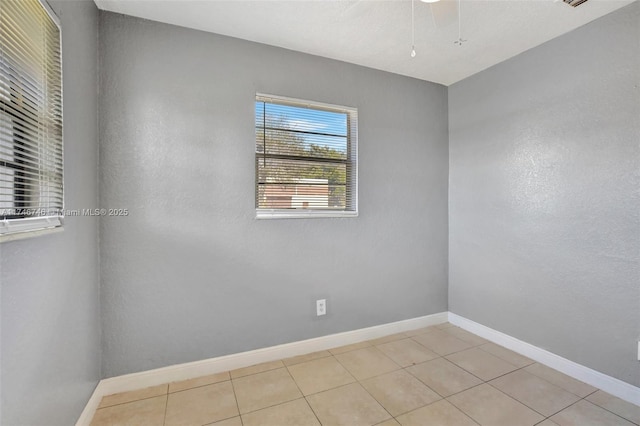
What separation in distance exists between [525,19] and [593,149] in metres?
0.98

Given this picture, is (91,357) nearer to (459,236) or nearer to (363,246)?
(363,246)

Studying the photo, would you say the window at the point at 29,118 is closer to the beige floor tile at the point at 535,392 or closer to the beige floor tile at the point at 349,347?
the beige floor tile at the point at 349,347

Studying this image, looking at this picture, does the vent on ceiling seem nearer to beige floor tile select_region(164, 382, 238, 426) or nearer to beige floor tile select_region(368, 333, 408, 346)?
beige floor tile select_region(368, 333, 408, 346)

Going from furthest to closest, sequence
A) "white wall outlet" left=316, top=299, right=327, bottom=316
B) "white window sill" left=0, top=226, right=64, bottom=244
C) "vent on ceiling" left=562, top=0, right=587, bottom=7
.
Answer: "white wall outlet" left=316, top=299, right=327, bottom=316, "vent on ceiling" left=562, top=0, right=587, bottom=7, "white window sill" left=0, top=226, right=64, bottom=244

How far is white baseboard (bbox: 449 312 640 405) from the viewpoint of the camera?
1.85 meters

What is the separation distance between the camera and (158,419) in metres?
1.68

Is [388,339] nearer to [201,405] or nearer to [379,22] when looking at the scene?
[201,405]

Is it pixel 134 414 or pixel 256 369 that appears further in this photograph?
pixel 256 369

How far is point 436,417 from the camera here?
1700 millimetres

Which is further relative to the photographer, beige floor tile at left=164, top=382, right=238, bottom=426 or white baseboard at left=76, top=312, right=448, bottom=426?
white baseboard at left=76, top=312, right=448, bottom=426

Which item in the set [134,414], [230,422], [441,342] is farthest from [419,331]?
[134,414]

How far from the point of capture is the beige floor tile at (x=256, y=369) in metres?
2.13

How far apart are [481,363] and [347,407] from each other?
3.89 ft

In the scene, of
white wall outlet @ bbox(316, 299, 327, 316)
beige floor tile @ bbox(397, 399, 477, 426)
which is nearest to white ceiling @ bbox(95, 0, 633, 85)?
white wall outlet @ bbox(316, 299, 327, 316)
